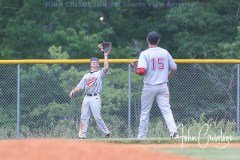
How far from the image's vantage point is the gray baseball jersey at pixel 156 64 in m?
18.3

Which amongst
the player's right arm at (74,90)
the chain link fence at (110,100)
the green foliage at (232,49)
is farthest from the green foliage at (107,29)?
the player's right arm at (74,90)

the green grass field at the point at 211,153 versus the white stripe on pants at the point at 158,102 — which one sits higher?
the white stripe on pants at the point at 158,102

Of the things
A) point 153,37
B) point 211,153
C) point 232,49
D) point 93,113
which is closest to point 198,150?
point 211,153

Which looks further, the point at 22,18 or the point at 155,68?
the point at 22,18

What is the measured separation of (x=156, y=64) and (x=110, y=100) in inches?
150

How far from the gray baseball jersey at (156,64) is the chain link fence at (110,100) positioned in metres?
3.35

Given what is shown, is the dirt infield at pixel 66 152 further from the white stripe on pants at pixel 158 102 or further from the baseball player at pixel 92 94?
the baseball player at pixel 92 94

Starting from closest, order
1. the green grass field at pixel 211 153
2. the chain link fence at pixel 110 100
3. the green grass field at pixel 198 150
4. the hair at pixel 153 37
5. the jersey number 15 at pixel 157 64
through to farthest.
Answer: the green grass field at pixel 211 153 < the green grass field at pixel 198 150 < the hair at pixel 153 37 < the jersey number 15 at pixel 157 64 < the chain link fence at pixel 110 100

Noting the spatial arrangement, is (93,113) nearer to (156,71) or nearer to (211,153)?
(156,71)

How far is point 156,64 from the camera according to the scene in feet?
60.2

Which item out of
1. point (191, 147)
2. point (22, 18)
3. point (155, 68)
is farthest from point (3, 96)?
point (22, 18)

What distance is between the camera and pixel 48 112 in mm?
22031

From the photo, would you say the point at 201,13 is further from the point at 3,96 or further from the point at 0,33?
the point at 3,96

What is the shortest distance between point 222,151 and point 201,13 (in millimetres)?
17460
